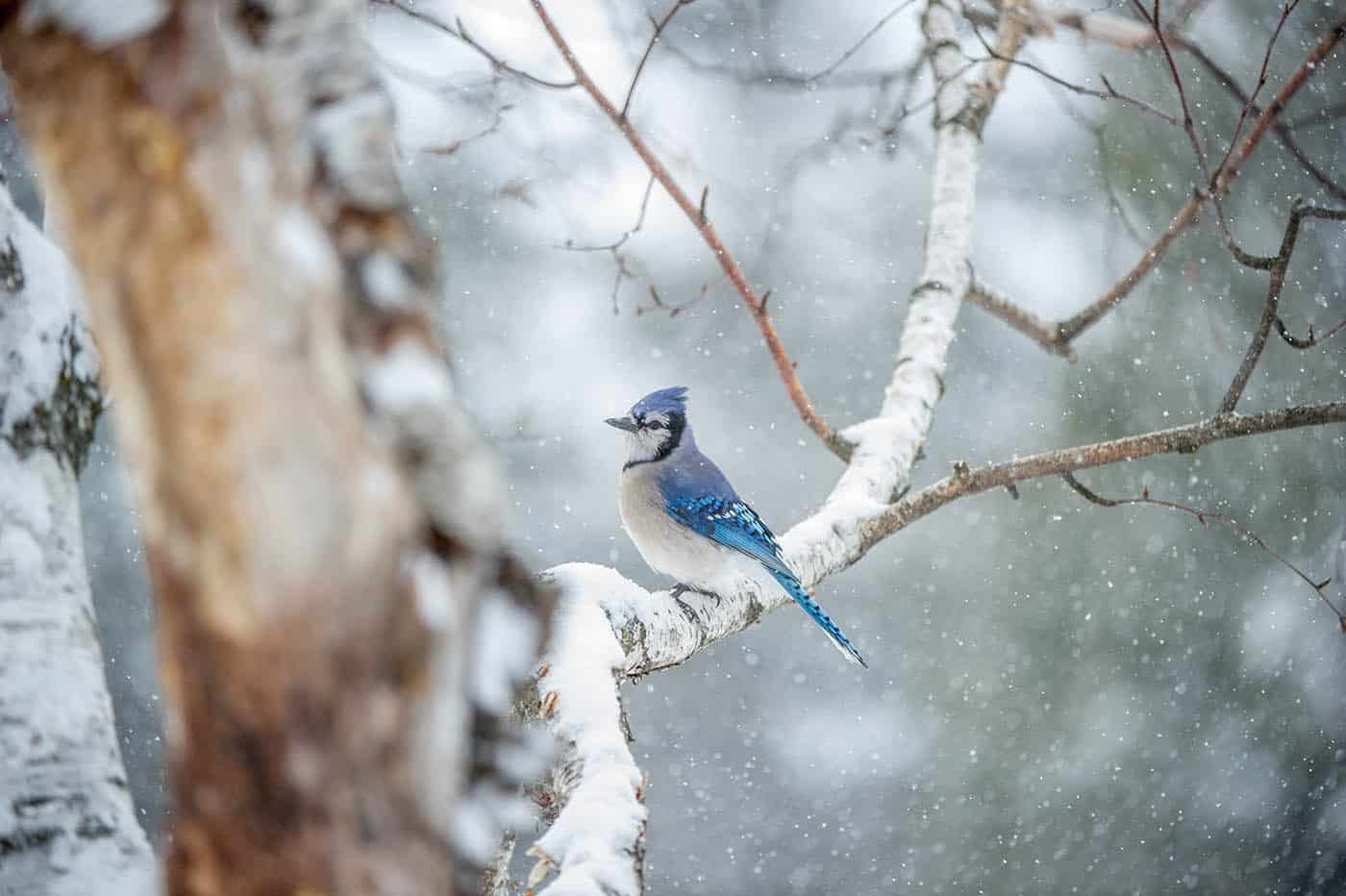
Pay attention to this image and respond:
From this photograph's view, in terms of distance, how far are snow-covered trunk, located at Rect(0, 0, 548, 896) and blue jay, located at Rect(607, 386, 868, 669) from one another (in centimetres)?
149

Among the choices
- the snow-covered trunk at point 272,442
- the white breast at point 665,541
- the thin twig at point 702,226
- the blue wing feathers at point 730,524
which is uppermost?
the thin twig at point 702,226

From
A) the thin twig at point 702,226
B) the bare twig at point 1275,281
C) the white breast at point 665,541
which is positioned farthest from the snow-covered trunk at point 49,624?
the bare twig at point 1275,281

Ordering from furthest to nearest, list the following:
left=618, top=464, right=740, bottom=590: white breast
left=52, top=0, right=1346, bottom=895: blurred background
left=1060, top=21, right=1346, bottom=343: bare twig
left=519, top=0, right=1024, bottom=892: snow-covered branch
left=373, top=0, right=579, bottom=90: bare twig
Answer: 1. left=52, top=0, right=1346, bottom=895: blurred background
2. left=618, top=464, right=740, bottom=590: white breast
3. left=373, top=0, right=579, bottom=90: bare twig
4. left=1060, top=21, right=1346, bottom=343: bare twig
5. left=519, top=0, right=1024, bottom=892: snow-covered branch

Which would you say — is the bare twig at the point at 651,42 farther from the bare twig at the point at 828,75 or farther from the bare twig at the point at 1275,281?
the bare twig at the point at 1275,281

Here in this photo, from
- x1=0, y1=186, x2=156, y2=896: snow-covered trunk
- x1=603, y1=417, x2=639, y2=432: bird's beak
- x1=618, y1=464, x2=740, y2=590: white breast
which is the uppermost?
x1=603, y1=417, x2=639, y2=432: bird's beak

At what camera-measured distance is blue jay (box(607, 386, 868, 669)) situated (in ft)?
6.83

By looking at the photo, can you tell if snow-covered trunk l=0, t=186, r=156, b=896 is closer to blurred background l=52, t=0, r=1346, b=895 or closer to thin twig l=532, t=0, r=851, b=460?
thin twig l=532, t=0, r=851, b=460

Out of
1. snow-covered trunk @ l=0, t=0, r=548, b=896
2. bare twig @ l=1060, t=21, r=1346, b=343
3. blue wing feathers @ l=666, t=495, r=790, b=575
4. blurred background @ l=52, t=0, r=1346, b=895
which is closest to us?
snow-covered trunk @ l=0, t=0, r=548, b=896

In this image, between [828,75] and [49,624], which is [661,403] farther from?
[49,624]

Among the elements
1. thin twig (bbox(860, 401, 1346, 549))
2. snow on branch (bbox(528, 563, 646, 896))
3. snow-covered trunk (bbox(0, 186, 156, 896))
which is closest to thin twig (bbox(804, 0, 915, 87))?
thin twig (bbox(860, 401, 1346, 549))

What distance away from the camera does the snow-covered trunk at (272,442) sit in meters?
0.40

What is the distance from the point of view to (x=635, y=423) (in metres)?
2.47

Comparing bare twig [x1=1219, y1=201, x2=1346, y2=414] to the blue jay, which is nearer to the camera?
bare twig [x1=1219, y1=201, x2=1346, y2=414]

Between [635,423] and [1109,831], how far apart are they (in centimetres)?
435
